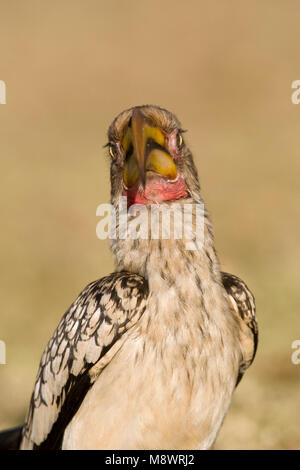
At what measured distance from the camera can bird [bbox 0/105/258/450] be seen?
3691 mm

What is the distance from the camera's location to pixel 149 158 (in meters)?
3.79

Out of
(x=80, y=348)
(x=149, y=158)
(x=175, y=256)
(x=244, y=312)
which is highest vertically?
(x=149, y=158)

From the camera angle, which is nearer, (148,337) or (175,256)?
(148,337)

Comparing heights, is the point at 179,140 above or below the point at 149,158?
above

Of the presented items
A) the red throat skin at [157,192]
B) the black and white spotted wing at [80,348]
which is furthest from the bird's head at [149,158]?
the black and white spotted wing at [80,348]

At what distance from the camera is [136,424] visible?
Result: 3.72 metres

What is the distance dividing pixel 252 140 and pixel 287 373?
370 inches

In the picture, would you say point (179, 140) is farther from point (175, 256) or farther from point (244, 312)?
point (244, 312)

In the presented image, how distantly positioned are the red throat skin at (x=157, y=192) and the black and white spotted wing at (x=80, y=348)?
40 cm

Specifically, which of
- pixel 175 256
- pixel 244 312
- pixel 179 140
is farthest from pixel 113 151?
pixel 244 312

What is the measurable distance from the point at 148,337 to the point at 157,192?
745 mm

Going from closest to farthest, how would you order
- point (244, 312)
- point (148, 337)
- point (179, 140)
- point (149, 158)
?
point (148, 337) → point (149, 158) → point (179, 140) → point (244, 312)

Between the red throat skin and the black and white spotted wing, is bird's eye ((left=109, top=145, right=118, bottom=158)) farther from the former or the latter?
the black and white spotted wing

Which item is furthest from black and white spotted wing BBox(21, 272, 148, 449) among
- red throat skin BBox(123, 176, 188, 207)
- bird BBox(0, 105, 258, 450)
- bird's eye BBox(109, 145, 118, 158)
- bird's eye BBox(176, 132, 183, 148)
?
bird's eye BBox(176, 132, 183, 148)
